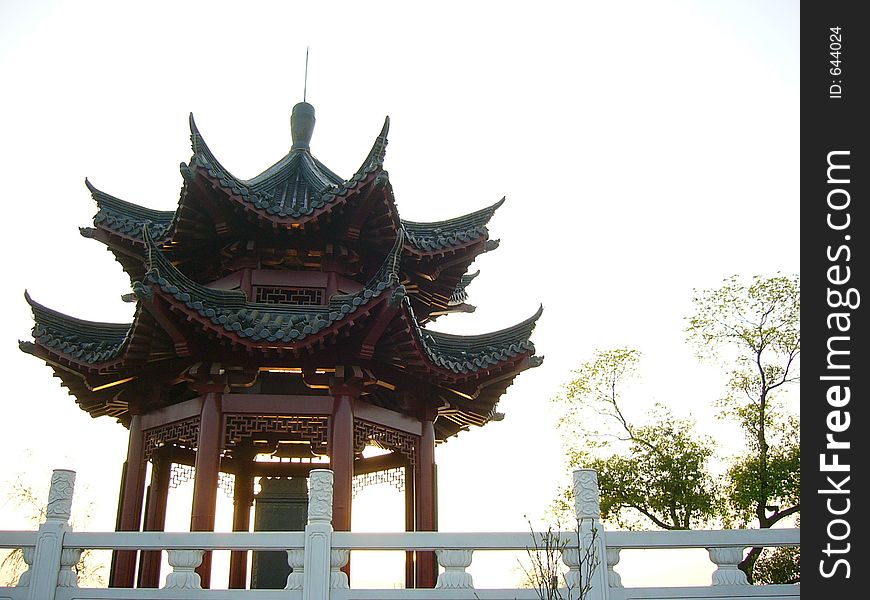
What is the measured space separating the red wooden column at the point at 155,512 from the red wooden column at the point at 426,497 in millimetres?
3435

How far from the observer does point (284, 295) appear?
11.1 metres

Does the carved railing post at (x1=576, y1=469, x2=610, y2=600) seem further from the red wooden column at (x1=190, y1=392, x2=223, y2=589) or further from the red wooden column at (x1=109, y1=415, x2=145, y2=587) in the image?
the red wooden column at (x1=109, y1=415, x2=145, y2=587)

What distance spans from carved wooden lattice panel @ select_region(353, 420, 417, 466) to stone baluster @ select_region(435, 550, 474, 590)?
2753 millimetres

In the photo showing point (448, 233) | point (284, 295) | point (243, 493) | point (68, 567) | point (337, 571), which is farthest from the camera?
point (243, 493)

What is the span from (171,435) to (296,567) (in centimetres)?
348

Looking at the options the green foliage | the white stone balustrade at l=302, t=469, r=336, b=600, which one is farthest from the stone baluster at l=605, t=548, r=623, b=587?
the green foliage

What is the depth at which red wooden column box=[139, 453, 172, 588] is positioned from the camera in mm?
9898

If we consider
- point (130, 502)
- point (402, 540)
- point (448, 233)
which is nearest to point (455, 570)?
point (402, 540)

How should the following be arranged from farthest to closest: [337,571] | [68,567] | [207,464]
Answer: [207,464], [68,567], [337,571]

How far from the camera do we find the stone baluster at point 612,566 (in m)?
7.64

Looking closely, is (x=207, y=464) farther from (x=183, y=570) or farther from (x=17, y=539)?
(x=17, y=539)

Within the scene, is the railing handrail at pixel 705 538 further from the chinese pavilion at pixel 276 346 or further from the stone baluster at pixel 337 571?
the chinese pavilion at pixel 276 346
